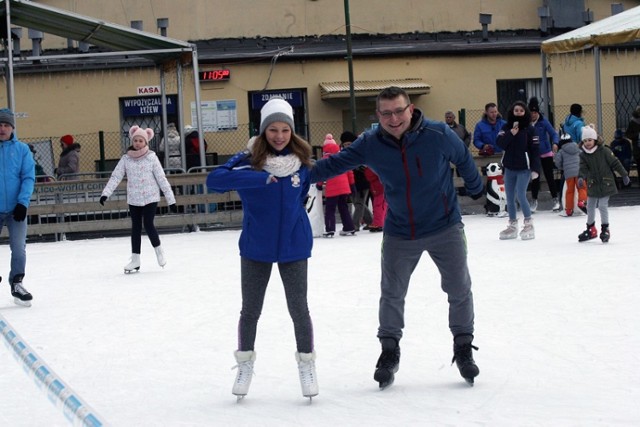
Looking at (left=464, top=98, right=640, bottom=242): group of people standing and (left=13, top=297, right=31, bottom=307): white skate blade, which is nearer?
(left=13, top=297, right=31, bottom=307): white skate blade

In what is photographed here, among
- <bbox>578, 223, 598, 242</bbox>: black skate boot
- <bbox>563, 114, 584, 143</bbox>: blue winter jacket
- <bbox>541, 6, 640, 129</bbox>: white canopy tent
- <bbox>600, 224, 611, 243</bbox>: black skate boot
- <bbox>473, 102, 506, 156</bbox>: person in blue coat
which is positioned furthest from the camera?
→ <bbox>473, 102, 506, 156</bbox>: person in blue coat

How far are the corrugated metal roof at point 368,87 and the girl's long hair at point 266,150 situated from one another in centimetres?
2123

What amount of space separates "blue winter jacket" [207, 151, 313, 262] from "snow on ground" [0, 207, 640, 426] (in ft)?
2.51

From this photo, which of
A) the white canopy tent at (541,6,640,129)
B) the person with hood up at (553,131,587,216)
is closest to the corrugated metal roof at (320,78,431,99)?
the white canopy tent at (541,6,640,129)

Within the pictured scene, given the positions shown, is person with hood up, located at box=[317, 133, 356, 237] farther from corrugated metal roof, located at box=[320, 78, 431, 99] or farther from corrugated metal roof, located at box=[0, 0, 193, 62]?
corrugated metal roof, located at box=[320, 78, 431, 99]

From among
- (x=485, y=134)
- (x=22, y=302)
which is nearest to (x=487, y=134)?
(x=485, y=134)

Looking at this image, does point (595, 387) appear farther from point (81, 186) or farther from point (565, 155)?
point (81, 186)

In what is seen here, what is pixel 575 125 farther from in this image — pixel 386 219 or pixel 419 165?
pixel 419 165

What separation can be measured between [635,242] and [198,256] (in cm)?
509

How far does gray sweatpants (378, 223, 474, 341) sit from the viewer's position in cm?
649

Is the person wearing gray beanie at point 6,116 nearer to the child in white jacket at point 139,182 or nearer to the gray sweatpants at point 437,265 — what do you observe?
the child in white jacket at point 139,182

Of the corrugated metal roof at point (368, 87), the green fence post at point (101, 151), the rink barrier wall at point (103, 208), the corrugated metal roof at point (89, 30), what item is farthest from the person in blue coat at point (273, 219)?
the corrugated metal roof at point (368, 87)

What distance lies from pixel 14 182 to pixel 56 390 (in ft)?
17.9

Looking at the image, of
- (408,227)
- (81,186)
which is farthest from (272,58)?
(408,227)
